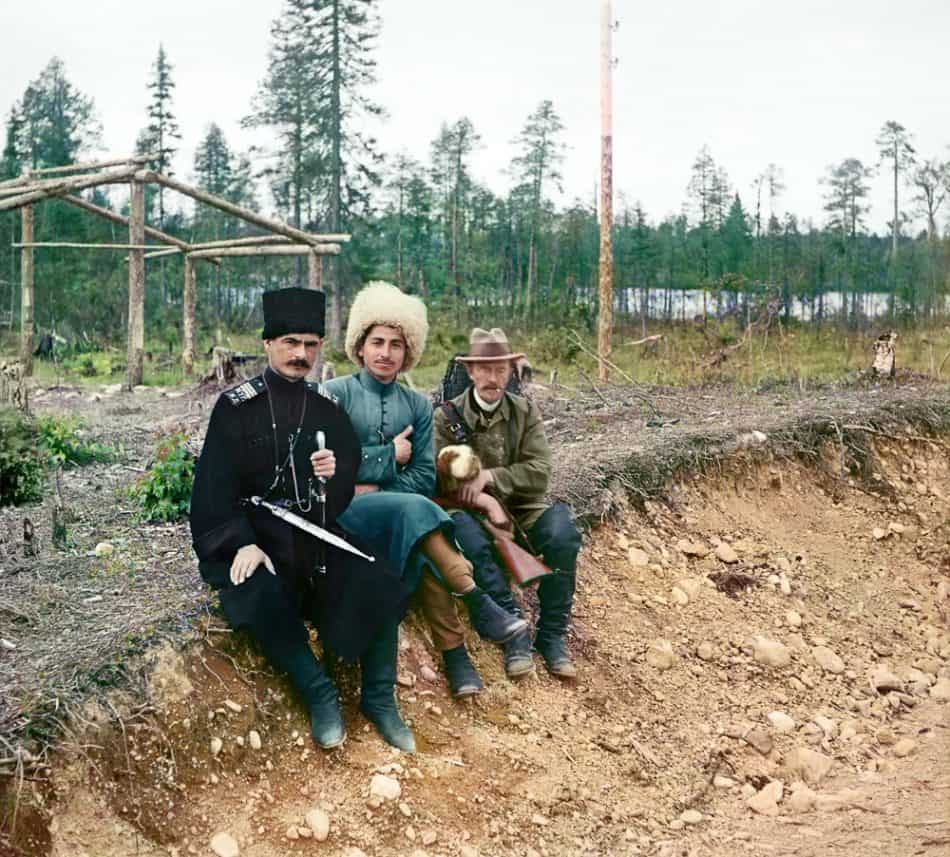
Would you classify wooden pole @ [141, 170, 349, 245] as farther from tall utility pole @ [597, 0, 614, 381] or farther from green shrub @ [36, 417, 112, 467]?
green shrub @ [36, 417, 112, 467]

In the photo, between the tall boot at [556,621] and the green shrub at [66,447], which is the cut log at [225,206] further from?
the tall boot at [556,621]

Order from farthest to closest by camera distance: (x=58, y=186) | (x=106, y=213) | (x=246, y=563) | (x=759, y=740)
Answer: (x=106, y=213), (x=58, y=186), (x=759, y=740), (x=246, y=563)

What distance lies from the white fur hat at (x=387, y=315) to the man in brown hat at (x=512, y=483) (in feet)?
1.40

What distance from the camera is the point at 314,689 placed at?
143 inches

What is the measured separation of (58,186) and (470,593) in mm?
8653

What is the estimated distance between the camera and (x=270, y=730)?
3605 mm

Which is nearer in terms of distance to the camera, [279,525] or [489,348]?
[279,525]

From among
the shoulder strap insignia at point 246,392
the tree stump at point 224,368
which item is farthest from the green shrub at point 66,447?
the tree stump at point 224,368

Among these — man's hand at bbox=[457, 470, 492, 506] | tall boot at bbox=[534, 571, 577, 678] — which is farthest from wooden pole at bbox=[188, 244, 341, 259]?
tall boot at bbox=[534, 571, 577, 678]

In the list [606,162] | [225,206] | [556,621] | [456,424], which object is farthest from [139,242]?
[556,621]

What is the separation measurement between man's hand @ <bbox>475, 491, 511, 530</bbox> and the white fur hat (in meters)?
0.76

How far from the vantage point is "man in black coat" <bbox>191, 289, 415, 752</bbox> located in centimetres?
355

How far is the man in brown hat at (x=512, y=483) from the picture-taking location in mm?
4492

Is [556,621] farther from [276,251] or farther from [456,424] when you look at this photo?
[276,251]
